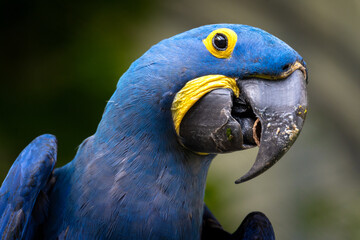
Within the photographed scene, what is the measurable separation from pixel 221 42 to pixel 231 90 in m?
0.17

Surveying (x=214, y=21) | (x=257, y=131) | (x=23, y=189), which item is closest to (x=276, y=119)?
(x=257, y=131)

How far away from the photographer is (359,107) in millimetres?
4090

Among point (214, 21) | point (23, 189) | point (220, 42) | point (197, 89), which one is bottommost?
point (23, 189)

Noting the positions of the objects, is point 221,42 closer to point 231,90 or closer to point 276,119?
point 231,90

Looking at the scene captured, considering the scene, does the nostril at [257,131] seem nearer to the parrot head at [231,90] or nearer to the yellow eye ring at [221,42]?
the parrot head at [231,90]

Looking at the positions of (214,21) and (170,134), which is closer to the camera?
(170,134)

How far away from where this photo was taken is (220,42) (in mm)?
1393

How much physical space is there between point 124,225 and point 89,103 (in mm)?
2011

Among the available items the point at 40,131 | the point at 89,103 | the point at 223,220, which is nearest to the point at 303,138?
the point at 223,220

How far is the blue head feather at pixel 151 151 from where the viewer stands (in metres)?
1.38

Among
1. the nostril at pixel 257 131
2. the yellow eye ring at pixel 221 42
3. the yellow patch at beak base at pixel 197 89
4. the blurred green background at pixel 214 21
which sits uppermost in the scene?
the yellow eye ring at pixel 221 42

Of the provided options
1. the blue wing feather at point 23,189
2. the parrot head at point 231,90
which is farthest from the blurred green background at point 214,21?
the parrot head at point 231,90

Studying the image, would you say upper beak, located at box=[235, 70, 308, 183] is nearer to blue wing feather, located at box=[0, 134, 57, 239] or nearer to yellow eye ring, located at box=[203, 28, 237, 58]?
yellow eye ring, located at box=[203, 28, 237, 58]

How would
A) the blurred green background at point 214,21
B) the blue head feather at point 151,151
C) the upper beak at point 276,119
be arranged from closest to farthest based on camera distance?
the upper beak at point 276,119 < the blue head feather at point 151,151 < the blurred green background at point 214,21
